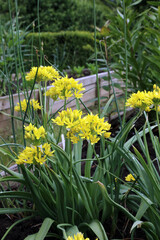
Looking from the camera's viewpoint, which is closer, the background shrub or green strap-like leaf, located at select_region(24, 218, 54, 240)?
green strap-like leaf, located at select_region(24, 218, 54, 240)

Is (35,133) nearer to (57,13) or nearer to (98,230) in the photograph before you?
(98,230)

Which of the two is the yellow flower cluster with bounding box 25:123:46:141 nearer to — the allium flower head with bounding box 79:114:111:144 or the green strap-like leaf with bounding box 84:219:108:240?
the allium flower head with bounding box 79:114:111:144

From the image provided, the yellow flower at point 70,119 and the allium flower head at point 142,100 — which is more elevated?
the yellow flower at point 70,119

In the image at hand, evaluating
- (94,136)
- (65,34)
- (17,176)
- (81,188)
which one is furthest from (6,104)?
(65,34)

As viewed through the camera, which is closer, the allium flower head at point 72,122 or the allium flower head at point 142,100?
the allium flower head at point 72,122

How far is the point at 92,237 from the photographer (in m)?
1.28

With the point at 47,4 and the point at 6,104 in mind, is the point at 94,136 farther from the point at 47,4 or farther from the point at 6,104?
the point at 47,4

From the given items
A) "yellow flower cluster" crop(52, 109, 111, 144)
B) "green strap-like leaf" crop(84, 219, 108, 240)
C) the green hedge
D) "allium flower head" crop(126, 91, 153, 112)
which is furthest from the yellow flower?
the green hedge

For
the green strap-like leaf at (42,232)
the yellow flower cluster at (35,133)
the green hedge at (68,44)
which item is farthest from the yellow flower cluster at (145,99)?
the green hedge at (68,44)

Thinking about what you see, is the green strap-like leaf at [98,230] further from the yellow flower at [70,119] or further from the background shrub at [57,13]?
the background shrub at [57,13]

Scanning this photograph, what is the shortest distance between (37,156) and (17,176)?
0.40 metres

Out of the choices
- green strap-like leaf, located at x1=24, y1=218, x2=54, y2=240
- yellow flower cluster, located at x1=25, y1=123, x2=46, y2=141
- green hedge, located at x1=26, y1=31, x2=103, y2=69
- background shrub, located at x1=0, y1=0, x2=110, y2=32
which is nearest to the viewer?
yellow flower cluster, located at x1=25, y1=123, x2=46, y2=141

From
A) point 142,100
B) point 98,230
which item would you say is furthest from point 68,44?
point 98,230

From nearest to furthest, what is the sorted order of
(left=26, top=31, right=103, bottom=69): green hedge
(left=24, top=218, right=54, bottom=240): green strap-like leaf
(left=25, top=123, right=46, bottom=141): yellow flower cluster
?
(left=25, top=123, right=46, bottom=141): yellow flower cluster → (left=24, top=218, right=54, bottom=240): green strap-like leaf → (left=26, top=31, right=103, bottom=69): green hedge
